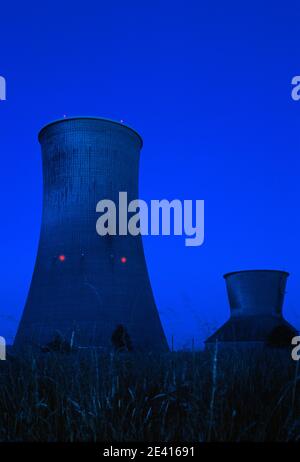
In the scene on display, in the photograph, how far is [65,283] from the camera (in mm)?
22797

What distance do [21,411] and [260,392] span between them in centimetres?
135

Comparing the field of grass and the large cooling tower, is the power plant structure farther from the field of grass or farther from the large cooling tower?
the field of grass

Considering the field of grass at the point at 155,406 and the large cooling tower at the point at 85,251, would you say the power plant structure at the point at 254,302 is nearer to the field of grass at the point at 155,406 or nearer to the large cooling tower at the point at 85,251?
the large cooling tower at the point at 85,251

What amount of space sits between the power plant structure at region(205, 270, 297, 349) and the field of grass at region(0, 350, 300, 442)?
2463 centimetres

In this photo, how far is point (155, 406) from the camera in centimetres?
276

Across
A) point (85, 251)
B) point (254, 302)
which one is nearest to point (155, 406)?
point (85, 251)

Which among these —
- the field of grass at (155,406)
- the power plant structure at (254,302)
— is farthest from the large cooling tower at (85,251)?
the field of grass at (155,406)

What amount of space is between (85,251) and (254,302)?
36.7ft

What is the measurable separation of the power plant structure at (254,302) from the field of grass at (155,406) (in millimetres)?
24631

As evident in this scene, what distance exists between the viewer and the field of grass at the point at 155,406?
8.10ft

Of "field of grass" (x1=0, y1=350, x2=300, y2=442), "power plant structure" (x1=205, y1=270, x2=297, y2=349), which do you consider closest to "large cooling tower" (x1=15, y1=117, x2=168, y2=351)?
"power plant structure" (x1=205, y1=270, x2=297, y2=349)
